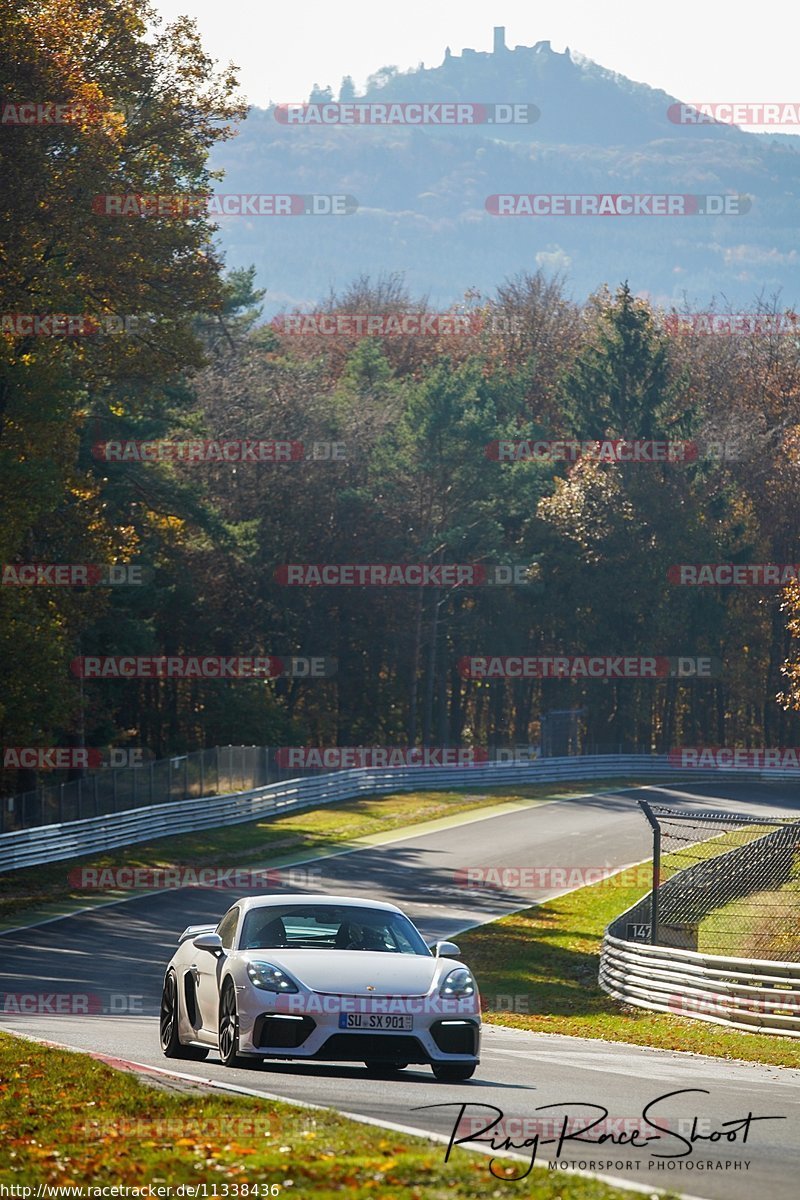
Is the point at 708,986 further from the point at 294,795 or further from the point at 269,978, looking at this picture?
the point at 294,795

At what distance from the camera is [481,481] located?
70.7 meters

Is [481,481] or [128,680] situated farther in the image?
[481,481]

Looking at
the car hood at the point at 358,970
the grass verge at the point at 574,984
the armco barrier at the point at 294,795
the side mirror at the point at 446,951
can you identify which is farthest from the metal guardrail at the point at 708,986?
the armco barrier at the point at 294,795

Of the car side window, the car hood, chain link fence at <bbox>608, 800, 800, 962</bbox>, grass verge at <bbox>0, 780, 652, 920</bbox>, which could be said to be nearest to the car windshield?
the car side window

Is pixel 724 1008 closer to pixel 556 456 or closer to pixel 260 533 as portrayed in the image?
pixel 260 533

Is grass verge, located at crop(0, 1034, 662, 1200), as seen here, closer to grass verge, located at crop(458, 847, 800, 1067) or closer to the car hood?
the car hood

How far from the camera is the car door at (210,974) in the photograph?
1231 cm

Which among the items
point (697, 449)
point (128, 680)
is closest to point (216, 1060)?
point (128, 680)

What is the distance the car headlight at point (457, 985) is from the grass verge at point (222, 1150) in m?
2.02

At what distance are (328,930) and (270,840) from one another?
31.0m

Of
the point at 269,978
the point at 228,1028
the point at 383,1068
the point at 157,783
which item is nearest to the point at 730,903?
the point at 383,1068

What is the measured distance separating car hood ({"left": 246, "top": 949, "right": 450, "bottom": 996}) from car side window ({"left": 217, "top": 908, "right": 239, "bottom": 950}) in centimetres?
52

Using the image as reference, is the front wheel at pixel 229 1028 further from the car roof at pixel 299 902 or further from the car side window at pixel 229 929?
the car roof at pixel 299 902

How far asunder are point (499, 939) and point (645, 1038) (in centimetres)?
1078
